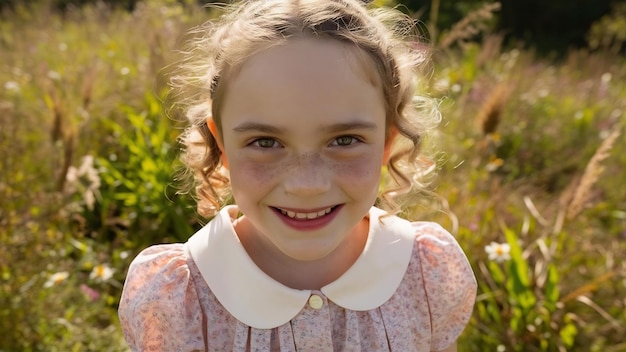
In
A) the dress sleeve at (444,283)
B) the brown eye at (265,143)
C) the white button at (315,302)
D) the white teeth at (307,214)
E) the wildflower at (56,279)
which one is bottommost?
the wildflower at (56,279)

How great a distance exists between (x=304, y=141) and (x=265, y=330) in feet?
1.53

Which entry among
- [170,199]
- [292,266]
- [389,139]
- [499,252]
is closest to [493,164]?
[499,252]

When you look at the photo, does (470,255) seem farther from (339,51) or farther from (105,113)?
(105,113)

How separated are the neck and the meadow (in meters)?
0.39

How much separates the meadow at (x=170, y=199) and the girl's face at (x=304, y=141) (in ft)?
1.94

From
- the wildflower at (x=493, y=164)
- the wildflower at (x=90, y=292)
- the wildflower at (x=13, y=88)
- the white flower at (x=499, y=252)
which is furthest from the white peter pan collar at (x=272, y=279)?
the wildflower at (x=13, y=88)

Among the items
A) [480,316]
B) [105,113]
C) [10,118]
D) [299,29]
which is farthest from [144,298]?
[105,113]

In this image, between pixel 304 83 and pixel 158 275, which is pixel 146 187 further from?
pixel 304 83

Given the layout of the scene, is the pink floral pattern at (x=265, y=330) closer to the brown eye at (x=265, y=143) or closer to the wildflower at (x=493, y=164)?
the brown eye at (x=265, y=143)

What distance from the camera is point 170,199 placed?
131 inches

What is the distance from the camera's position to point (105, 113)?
3953 mm

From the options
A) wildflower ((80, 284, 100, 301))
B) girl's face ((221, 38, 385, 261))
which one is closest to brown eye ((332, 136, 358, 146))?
girl's face ((221, 38, 385, 261))

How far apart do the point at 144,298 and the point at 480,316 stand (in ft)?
5.55

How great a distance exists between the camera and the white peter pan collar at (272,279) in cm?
160
